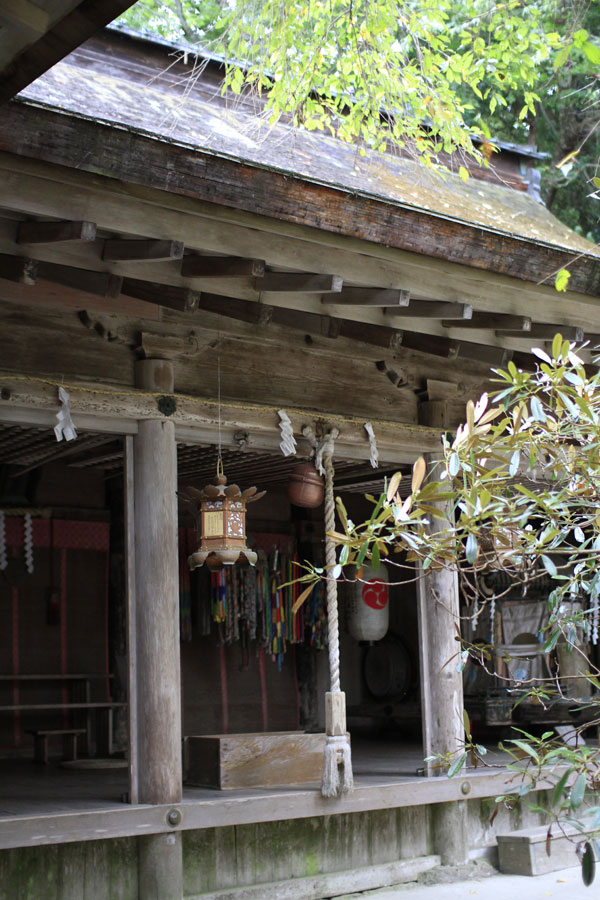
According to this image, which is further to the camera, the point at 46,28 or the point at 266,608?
the point at 266,608

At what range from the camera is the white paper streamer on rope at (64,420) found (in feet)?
16.4

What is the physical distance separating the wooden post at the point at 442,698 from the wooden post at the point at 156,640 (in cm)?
185

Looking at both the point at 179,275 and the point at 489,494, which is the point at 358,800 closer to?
the point at 179,275

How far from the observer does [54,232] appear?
4.42 m

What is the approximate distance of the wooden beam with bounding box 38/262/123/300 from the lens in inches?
197

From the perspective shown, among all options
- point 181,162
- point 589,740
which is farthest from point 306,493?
point 589,740

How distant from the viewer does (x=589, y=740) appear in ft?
30.2

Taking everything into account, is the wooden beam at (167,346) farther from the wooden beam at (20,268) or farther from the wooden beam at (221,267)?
the wooden beam at (20,268)

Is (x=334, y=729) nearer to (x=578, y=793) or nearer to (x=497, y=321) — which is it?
(x=497, y=321)

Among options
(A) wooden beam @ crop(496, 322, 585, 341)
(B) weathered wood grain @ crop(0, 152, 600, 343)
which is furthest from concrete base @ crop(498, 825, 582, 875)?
(B) weathered wood grain @ crop(0, 152, 600, 343)

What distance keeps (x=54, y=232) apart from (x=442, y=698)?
3.80 m

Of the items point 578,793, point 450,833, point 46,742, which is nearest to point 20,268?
point 578,793

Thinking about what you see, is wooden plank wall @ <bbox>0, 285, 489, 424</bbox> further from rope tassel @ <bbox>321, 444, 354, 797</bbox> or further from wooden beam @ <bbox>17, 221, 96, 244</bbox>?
rope tassel @ <bbox>321, 444, 354, 797</bbox>

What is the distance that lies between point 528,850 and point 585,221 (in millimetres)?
11356
